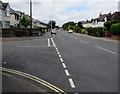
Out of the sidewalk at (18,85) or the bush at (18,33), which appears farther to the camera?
the bush at (18,33)

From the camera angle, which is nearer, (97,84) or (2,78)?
(97,84)

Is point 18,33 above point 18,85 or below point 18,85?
above

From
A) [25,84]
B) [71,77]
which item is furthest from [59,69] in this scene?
[25,84]

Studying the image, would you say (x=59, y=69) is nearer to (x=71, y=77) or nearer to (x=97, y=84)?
(x=71, y=77)

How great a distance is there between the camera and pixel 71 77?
21.4ft

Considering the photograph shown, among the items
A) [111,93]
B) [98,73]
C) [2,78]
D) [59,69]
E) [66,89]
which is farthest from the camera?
[59,69]

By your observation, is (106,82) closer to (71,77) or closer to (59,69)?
(71,77)

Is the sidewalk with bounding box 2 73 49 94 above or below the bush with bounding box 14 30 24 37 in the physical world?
below

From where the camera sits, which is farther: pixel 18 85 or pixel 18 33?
pixel 18 33

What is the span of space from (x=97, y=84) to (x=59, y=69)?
256 centimetres

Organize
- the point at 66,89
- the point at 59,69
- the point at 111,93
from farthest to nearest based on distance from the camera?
the point at 59,69 < the point at 66,89 < the point at 111,93

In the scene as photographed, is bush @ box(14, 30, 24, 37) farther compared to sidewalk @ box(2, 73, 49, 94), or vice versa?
bush @ box(14, 30, 24, 37)

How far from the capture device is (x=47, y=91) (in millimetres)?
5043

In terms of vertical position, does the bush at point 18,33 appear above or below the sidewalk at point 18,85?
above
